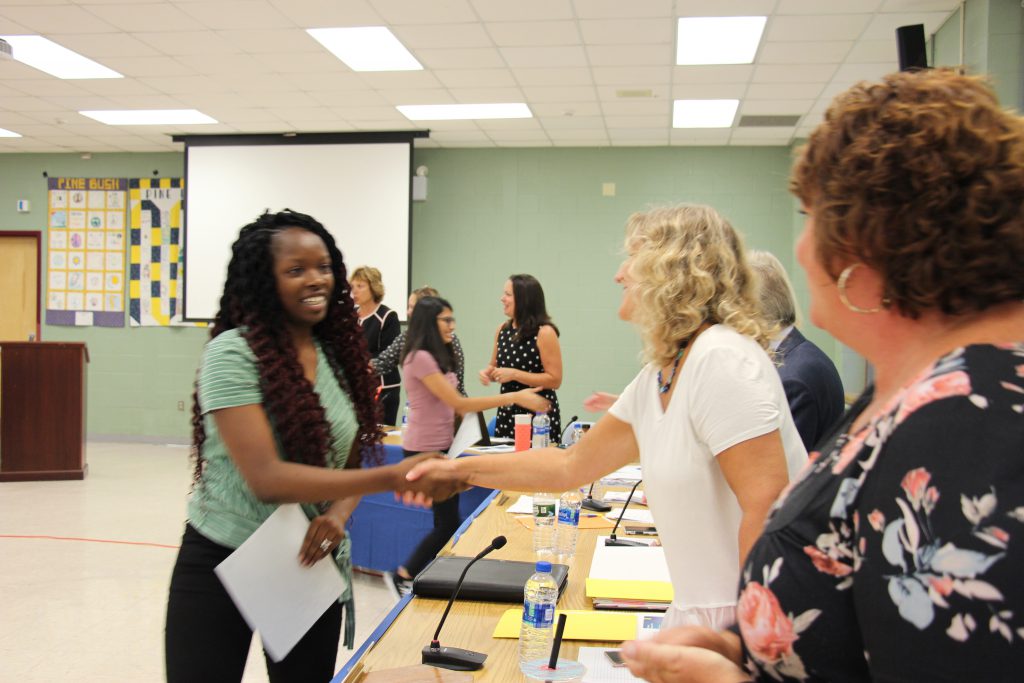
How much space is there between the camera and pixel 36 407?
7.09m

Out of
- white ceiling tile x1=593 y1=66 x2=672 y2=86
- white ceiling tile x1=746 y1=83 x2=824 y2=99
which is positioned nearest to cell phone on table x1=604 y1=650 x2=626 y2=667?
white ceiling tile x1=593 y1=66 x2=672 y2=86

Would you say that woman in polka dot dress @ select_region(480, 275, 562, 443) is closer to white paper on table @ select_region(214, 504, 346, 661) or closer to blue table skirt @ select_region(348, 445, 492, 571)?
blue table skirt @ select_region(348, 445, 492, 571)

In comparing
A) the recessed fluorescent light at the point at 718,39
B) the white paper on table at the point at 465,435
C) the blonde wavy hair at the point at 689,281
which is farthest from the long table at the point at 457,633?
the recessed fluorescent light at the point at 718,39

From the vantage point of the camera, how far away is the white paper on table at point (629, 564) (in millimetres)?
2115

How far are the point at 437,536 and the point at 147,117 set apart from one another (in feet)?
20.0

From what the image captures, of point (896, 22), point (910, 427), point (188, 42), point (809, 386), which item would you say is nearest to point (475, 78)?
point (188, 42)

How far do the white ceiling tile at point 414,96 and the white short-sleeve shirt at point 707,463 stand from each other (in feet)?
18.9

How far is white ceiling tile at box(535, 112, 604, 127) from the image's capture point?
7566 mm

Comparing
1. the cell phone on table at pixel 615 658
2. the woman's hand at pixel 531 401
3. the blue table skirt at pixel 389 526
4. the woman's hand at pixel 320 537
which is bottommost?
the blue table skirt at pixel 389 526

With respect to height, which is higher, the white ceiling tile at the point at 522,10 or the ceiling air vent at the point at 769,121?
the white ceiling tile at the point at 522,10

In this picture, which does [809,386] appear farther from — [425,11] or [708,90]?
[708,90]

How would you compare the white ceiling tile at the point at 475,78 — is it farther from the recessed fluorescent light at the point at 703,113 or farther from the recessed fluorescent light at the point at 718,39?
the recessed fluorescent light at the point at 703,113

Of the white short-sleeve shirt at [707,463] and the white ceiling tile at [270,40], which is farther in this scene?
the white ceiling tile at [270,40]

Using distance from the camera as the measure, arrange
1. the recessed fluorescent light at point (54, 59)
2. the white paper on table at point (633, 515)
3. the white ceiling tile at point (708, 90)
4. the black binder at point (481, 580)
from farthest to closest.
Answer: the white ceiling tile at point (708, 90) < the recessed fluorescent light at point (54, 59) < the white paper on table at point (633, 515) < the black binder at point (481, 580)
